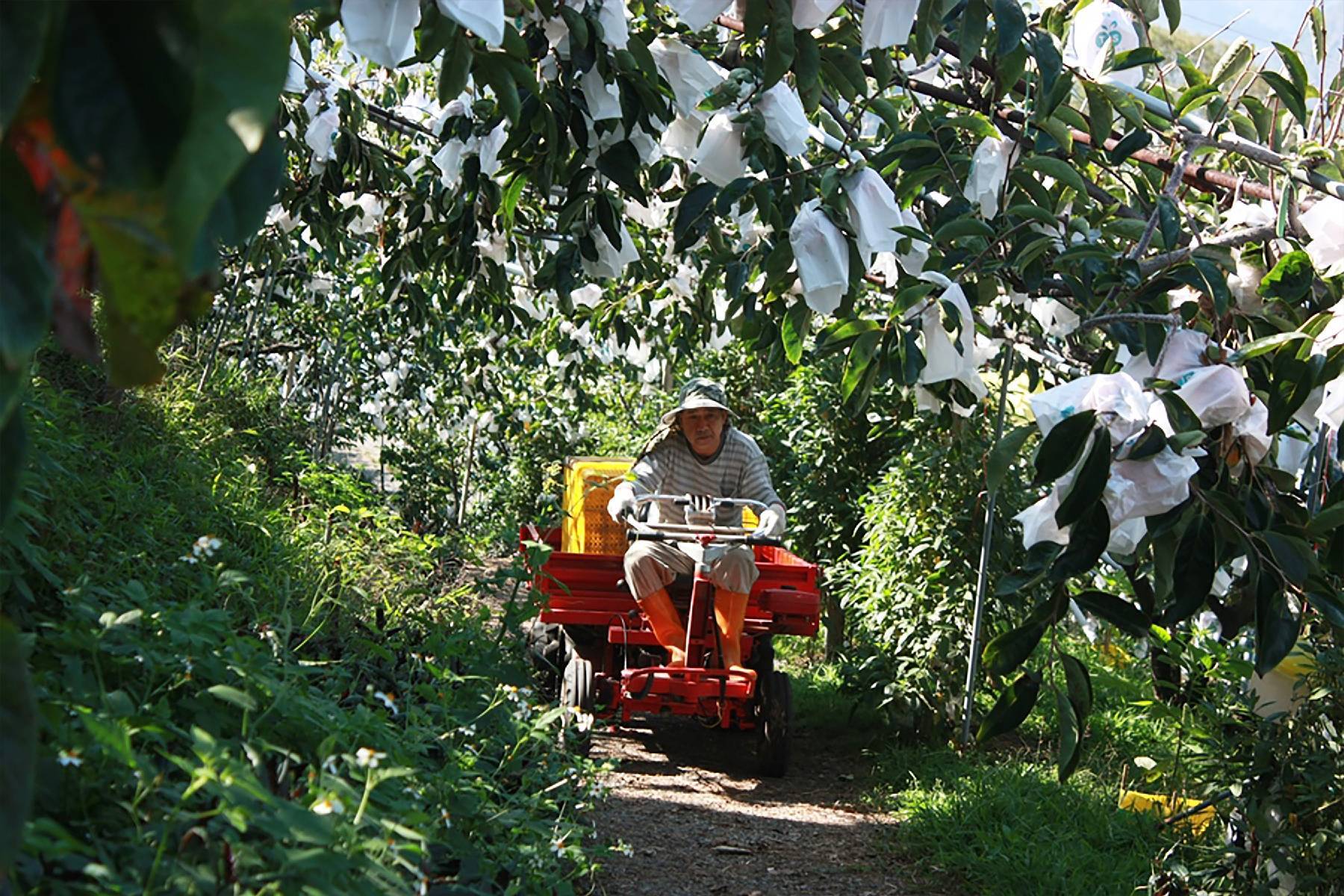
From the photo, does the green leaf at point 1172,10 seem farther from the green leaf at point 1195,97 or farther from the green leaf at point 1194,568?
the green leaf at point 1194,568

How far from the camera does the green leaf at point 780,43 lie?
2.19 m

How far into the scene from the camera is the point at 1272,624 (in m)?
2.08

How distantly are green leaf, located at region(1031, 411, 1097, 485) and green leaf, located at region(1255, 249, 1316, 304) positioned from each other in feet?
1.92

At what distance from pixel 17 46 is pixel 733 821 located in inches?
208

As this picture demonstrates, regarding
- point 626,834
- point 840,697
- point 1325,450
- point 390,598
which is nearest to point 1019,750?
point 840,697

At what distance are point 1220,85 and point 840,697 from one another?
554 cm

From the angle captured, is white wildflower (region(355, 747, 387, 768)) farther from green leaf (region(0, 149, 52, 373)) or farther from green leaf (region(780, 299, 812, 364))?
green leaf (region(0, 149, 52, 373))

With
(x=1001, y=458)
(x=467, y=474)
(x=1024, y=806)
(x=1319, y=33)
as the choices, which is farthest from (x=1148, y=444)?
(x=467, y=474)

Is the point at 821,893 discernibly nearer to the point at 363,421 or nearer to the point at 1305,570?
the point at 1305,570

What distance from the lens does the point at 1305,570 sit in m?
2.03

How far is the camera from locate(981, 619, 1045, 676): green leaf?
2166 millimetres

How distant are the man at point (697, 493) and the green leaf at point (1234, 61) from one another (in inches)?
141

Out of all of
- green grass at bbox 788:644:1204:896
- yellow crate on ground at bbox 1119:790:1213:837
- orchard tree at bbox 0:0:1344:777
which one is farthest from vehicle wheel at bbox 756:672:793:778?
orchard tree at bbox 0:0:1344:777

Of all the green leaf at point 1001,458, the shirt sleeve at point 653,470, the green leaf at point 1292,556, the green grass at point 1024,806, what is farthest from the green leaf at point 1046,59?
the shirt sleeve at point 653,470
